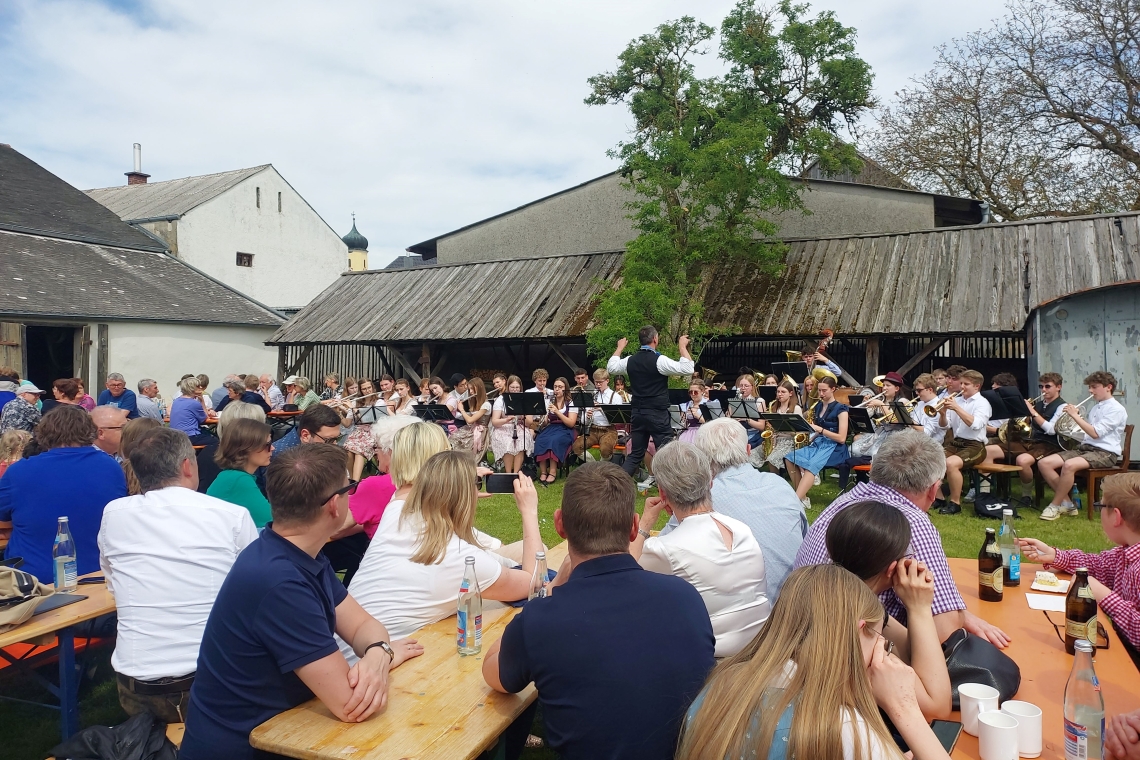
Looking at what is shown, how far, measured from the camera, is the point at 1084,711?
2.09 metres

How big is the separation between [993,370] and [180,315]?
18.7 metres

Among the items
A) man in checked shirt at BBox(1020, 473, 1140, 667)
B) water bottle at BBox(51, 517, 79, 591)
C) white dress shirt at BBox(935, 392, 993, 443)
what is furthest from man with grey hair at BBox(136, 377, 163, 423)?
man in checked shirt at BBox(1020, 473, 1140, 667)

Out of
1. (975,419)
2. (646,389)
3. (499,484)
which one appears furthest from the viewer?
(646,389)

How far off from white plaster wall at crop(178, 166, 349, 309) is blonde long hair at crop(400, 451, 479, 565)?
24717 millimetres

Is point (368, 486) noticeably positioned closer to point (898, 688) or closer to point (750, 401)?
point (898, 688)

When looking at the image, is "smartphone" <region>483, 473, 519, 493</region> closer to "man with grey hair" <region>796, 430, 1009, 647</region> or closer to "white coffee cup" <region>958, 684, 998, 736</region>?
"man with grey hair" <region>796, 430, 1009, 647</region>

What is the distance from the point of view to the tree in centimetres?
1371

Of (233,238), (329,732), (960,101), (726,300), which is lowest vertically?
(329,732)

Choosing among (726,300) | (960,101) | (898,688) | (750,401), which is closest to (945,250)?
(726,300)

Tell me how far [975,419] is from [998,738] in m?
7.11

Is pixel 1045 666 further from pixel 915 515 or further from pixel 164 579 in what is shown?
pixel 164 579

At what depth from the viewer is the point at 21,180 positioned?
2258 cm

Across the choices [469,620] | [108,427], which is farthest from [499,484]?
[108,427]

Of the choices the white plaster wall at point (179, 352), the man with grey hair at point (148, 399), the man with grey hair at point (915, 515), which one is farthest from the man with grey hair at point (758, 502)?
the white plaster wall at point (179, 352)
